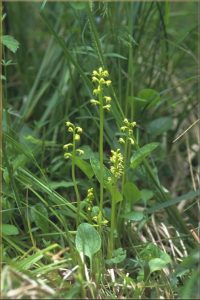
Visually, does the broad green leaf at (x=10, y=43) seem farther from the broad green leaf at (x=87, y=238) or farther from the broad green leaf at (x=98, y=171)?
the broad green leaf at (x=87, y=238)

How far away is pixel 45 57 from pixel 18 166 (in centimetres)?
74

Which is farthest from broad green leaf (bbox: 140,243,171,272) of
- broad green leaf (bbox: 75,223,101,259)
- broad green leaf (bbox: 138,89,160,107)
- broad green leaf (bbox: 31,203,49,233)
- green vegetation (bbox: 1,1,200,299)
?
broad green leaf (bbox: 138,89,160,107)

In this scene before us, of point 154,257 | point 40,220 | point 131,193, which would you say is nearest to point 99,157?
point 131,193

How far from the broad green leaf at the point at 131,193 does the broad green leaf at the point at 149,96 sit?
1.03 feet

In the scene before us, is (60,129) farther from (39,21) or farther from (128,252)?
(39,21)

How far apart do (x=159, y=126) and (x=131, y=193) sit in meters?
0.38

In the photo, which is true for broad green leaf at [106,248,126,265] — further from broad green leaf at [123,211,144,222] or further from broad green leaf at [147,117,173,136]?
broad green leaf at [147,117,173,136]

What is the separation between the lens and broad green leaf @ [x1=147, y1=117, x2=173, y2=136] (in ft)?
6.14

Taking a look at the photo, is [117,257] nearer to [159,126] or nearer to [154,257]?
[154,257]

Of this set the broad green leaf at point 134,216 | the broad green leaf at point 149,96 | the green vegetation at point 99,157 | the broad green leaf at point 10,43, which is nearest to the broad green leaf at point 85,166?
the green vegetation at point 99,157

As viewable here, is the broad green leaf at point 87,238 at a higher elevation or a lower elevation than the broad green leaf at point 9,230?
lower

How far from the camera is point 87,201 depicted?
4.50ft

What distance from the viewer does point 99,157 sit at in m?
1.56

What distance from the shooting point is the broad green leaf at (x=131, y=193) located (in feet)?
5.08
